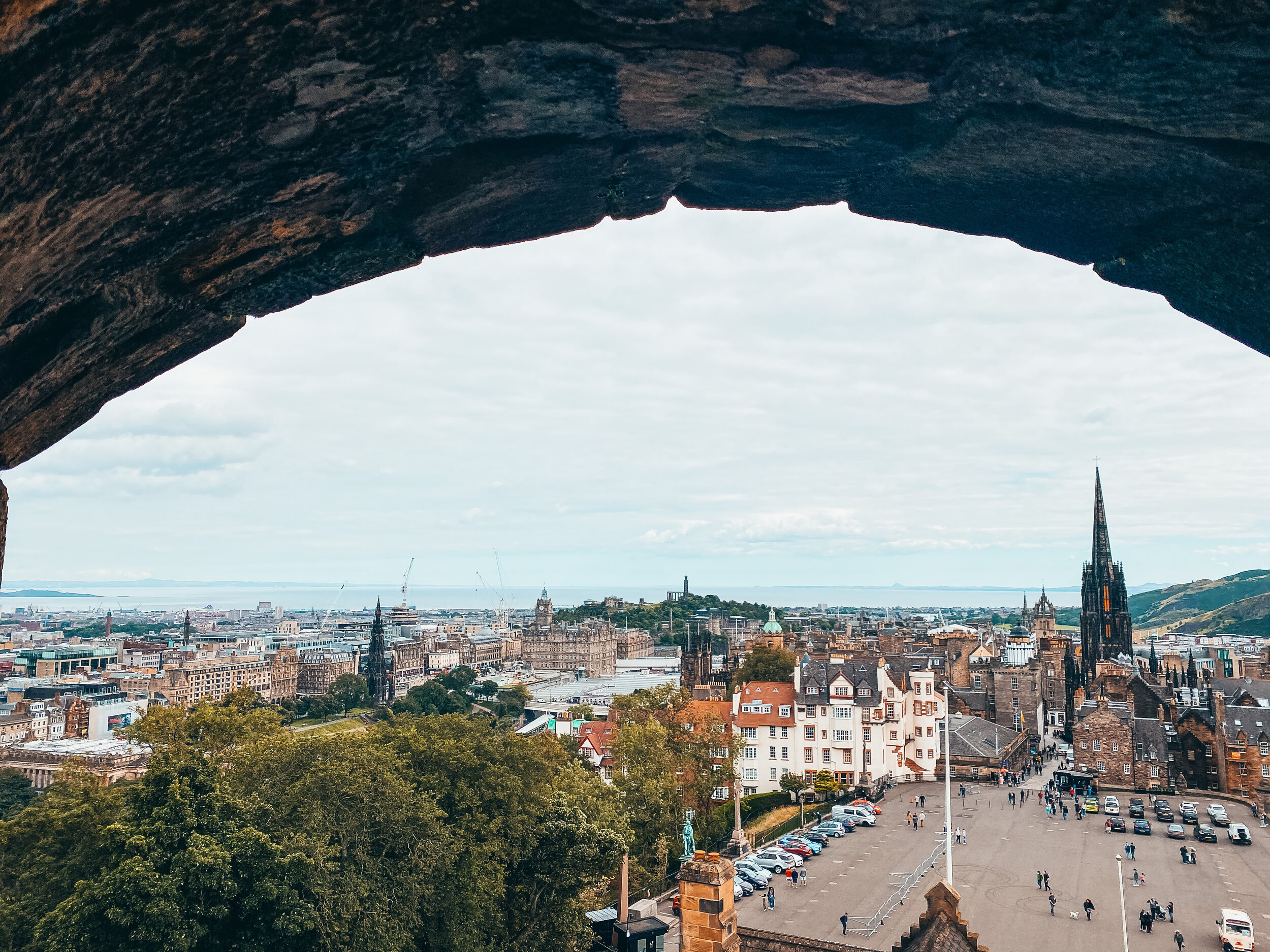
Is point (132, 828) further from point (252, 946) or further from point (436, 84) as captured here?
point (436, 84)

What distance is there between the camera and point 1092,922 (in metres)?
25.0

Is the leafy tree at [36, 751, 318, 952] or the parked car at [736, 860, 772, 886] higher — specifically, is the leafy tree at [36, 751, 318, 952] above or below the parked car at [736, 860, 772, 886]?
above

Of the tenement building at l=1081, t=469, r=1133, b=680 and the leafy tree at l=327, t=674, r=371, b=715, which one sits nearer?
the tenement building at l=1081, t=469, r=1133, b=680

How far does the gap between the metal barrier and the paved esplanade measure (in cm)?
18

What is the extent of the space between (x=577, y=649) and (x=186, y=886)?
450ft

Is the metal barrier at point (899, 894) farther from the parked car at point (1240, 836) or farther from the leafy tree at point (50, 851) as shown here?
the leafy tree at point (50, 851)

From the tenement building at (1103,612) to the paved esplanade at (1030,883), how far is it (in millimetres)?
29998

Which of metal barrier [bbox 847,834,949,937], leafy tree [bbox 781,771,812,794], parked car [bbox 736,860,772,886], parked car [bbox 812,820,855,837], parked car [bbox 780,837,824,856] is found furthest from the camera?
leafy tree [bbox 781,771,812,794]

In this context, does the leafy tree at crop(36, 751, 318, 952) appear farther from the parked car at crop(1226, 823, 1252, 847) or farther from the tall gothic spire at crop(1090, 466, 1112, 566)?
the tall gothic spire at crop(1090, 466, 1112, 566)

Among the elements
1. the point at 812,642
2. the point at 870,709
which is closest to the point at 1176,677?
the point at 812,642

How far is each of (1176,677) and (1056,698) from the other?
33.5ft

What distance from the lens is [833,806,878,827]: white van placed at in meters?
36.8

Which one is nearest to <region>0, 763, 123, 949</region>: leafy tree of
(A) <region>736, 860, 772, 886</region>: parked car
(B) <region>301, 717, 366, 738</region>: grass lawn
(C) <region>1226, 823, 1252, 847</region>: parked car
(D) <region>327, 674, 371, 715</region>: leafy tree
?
(A) <region>736, 860, 772, 886</region>: parked car

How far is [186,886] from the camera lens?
684 inches
